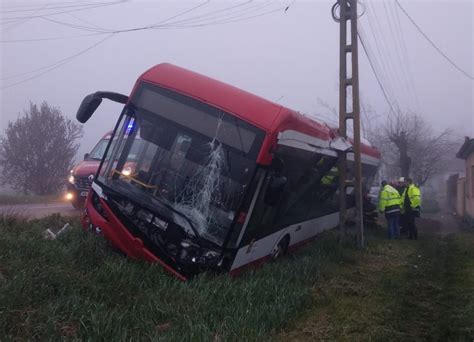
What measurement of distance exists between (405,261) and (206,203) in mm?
6061

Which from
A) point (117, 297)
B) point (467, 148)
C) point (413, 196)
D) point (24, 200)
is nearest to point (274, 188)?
point (117, 297)

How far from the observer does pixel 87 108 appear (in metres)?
7.92

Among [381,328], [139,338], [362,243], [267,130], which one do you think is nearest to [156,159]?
[267,130]

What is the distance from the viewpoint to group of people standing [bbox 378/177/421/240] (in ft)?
49.9

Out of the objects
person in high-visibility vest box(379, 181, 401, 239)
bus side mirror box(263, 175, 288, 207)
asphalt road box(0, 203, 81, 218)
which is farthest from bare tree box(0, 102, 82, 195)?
bus side mirror box(263, 175, 288, 207)

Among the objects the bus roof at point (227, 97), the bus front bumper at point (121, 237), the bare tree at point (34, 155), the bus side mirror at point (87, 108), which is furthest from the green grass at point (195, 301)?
the bare tree at point (34, 155)

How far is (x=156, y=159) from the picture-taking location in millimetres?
7527

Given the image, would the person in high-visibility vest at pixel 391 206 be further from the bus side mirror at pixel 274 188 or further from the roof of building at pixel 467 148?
the bus side mirror at pixel 274 188

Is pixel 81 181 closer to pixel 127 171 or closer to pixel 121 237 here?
pixel 127 171

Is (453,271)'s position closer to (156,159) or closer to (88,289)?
(156,159)

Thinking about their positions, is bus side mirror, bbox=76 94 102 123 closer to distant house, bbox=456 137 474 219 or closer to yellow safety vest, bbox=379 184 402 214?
yellow safety vest, bbox=379 184 402 214

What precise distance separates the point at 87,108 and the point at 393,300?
5.42 meters

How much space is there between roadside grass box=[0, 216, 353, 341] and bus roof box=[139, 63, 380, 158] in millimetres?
2304

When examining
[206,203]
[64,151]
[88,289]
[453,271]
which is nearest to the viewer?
[88,289]
